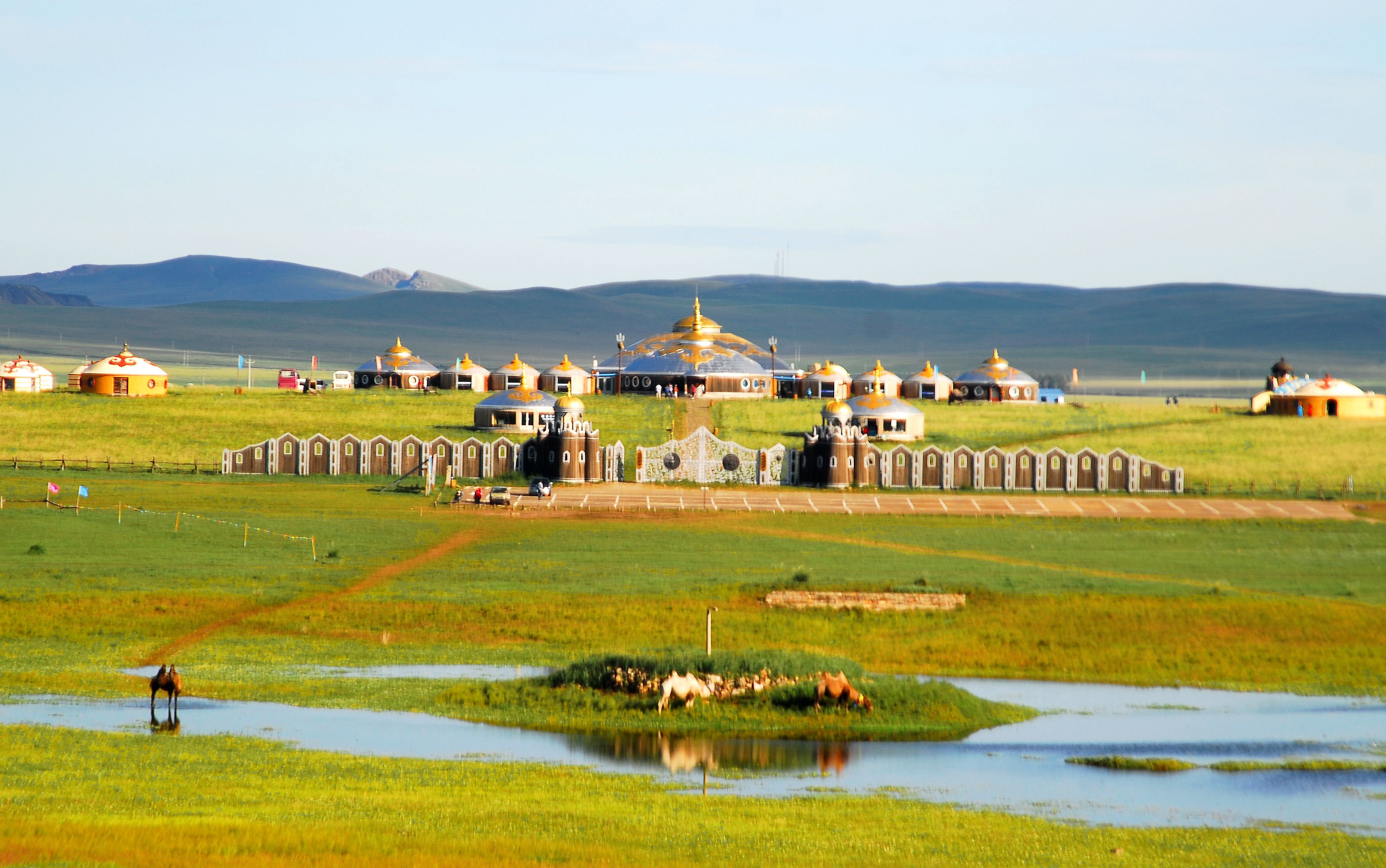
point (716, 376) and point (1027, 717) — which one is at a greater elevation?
point (716, 376)

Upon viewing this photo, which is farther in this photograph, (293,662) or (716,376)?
(716,376)

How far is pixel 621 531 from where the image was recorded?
71875 millimetres

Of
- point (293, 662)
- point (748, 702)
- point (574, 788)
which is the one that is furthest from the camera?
point (293, 662)

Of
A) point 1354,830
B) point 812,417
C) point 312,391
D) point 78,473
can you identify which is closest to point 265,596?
point 1354,830

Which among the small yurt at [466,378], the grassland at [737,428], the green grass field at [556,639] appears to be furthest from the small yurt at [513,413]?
the small yurt at [466,378]

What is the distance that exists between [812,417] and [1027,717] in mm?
79101

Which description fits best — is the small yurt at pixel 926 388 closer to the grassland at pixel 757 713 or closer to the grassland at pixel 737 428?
the grassland at pixel 737 428

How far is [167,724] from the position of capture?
3397cm

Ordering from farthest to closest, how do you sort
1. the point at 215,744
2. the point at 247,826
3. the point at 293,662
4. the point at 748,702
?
the point at 293,662 → the point at 748,702 → the point at 215,744 → the point at 247,826

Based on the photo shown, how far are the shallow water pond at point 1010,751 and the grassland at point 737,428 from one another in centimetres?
5971

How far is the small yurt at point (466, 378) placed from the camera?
6019 inches

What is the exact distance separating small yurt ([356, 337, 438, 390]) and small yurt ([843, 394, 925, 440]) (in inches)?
2367

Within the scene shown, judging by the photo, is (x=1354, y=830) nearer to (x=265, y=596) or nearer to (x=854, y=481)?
(x=265, y=596)

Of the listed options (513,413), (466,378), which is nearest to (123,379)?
(466,378)
